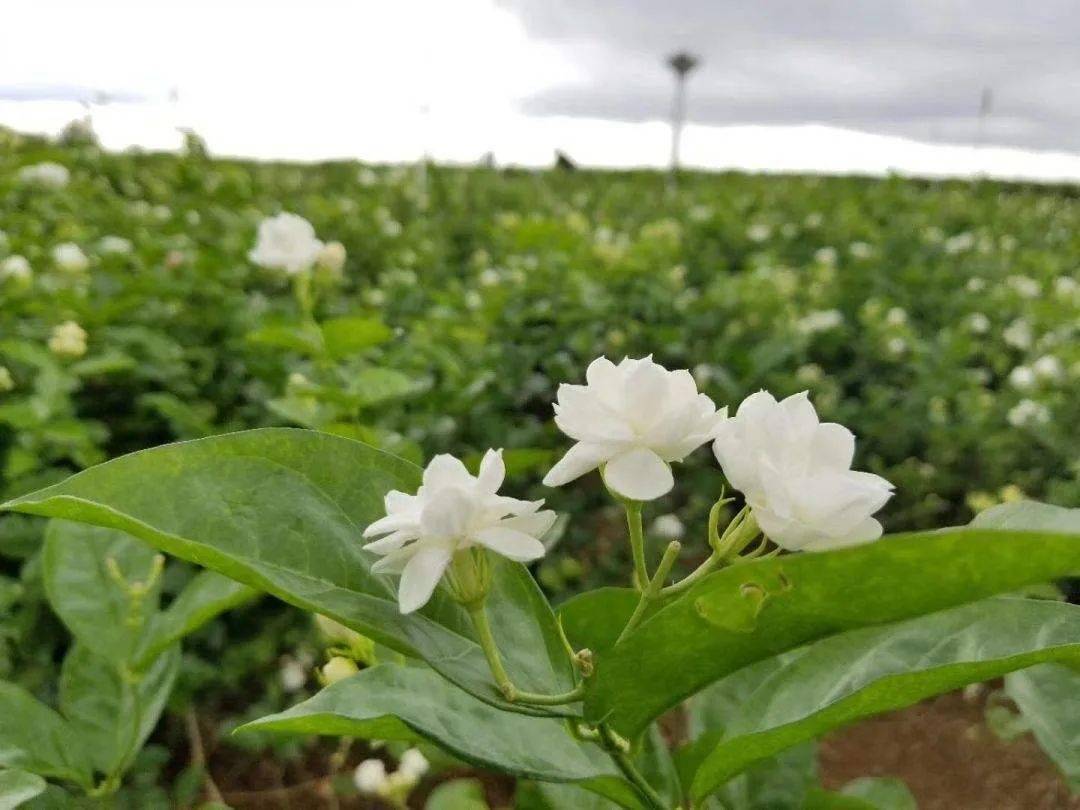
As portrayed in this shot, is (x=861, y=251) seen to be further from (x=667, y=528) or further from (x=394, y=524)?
(x=394, y=524)

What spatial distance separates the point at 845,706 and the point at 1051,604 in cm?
13

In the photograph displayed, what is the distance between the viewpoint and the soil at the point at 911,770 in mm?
1913

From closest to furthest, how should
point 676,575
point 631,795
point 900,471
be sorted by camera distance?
point 631,795 < point 676,575 < point 900,471

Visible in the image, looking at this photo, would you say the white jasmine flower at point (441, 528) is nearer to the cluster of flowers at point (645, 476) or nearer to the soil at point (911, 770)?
the cluster of flowers at point (645, 476)

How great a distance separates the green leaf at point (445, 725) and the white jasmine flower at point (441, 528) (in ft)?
0.23

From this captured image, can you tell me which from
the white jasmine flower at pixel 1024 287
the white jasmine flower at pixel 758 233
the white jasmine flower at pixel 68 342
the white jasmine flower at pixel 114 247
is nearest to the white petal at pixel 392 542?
the white jasmine flower at pixel 68 342

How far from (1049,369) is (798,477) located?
2379 mm

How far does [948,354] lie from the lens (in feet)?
9.52

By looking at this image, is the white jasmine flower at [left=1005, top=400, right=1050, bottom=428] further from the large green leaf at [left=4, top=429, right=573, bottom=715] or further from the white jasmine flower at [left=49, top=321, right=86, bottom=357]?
the large green leaf at [left=4, top=429, right=573, bottom=715]

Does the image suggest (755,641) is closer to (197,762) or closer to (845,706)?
(845,706)

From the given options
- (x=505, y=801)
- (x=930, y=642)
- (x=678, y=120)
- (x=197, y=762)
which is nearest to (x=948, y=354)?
(x=505, y=801)

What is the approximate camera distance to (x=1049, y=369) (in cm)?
263

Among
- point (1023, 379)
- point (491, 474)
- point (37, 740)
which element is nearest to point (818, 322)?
point (1023, 379)

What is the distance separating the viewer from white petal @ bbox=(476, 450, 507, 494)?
57 cm
